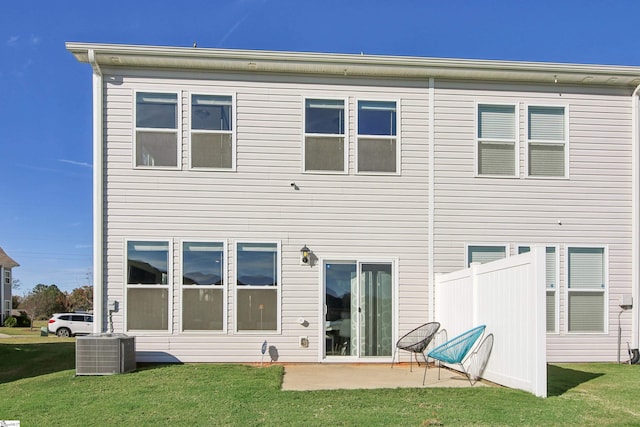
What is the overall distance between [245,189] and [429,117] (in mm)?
3471

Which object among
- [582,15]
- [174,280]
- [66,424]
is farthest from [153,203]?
[582,15]

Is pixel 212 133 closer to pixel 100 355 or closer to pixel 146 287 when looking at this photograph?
pixel 146 287

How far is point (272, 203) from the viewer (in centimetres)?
960

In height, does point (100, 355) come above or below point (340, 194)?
below

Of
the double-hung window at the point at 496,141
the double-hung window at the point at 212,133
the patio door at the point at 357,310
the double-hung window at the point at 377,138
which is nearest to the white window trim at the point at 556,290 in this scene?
the double-hung window at the point at 496,141

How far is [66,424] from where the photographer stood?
17.9 ft

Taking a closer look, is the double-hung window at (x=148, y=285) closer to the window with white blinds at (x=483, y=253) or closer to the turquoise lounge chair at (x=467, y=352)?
the turquoise lounge chair at (x=467, y=352)

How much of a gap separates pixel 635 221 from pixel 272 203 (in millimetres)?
6435

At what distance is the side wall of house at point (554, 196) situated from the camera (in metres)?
9.80

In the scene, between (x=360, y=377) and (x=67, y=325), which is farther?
(x=67, y=325)

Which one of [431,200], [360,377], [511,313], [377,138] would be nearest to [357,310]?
[360,377]

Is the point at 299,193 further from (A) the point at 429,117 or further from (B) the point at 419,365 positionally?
(B) the point at 419,365

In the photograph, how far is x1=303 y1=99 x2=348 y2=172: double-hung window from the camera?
9703 millimetres

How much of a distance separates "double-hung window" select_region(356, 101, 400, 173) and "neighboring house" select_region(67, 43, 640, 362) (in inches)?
1.4
